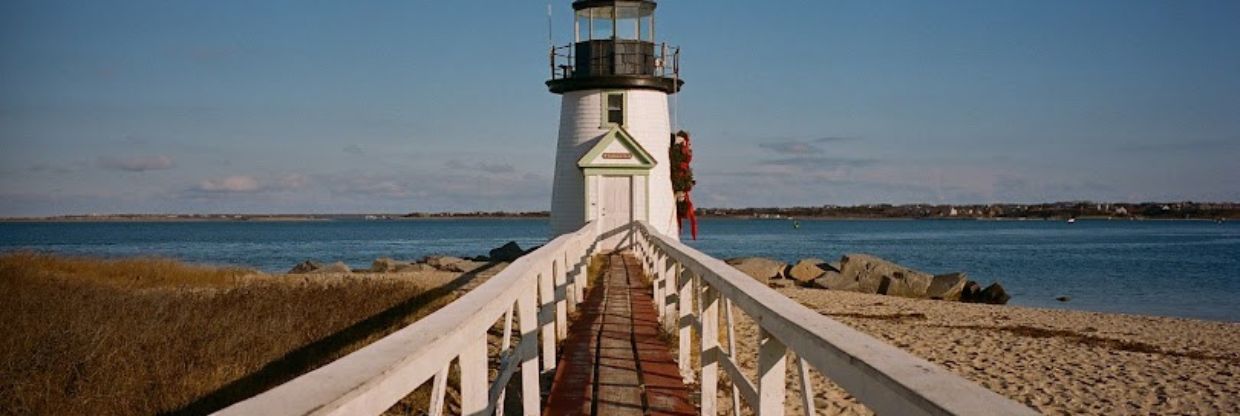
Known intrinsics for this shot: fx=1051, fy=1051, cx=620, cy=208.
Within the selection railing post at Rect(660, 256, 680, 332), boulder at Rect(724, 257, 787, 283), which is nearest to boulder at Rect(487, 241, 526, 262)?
boulder at Rect(724, 257, 787, 283)

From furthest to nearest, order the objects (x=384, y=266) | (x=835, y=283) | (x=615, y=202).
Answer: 1. (x=384, y=266)
2. (x=835, y=283)
3. (x=615, y=202)

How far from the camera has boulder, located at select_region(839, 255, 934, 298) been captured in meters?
27.2

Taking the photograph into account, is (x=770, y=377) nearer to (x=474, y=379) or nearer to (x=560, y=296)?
(x=474, y=379)

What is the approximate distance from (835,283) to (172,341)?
21642 mm

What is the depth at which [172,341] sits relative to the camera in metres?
8.36

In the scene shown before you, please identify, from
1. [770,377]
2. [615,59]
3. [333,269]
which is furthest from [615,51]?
[770,377]

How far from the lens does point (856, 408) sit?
30.3 feet

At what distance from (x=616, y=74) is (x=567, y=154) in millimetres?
1988

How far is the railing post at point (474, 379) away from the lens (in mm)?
3402

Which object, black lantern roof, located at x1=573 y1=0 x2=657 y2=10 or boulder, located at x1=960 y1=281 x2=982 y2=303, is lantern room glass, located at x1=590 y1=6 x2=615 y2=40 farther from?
boulder, located at x1=960 y1=281 x2=982 y2=303

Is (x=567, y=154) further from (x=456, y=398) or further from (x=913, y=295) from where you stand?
(x=456, y=398)

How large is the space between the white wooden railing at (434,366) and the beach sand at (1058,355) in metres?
3.66

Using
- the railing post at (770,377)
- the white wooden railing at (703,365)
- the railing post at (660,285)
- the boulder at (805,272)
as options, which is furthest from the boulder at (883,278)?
the railing post at (770,377)

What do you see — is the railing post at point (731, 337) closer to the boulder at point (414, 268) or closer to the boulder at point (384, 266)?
the boulder at point (414, 268)
